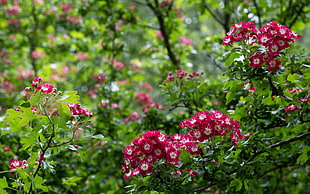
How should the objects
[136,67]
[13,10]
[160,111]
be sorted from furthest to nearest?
[13,10]
[136,67]
[160,111]

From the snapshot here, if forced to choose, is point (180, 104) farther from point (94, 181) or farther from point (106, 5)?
point (106, 5)

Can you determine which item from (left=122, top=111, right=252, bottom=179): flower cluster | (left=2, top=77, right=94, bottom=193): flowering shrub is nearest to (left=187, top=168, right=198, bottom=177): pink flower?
(left=122, top=111, right=252, bottom=179): flower cluster

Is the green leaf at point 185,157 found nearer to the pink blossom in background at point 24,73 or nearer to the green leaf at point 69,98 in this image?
the green leaf at point 69,98

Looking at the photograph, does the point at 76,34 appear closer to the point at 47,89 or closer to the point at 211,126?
the point at 47,89

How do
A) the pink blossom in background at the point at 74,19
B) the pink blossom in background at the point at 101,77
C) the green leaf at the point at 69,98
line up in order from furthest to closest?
the pink blossom in background at the point at 74,19
the pink blossom in background at the point at 101,77
the green leaf at the point at 69,98

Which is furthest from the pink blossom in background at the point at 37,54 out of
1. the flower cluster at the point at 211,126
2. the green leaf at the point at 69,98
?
the flower cluster at the point at 211,126

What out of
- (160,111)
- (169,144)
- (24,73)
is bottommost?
(169,144)

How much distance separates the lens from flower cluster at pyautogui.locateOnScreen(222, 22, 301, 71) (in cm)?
174

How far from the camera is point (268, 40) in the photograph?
1755 millimetres

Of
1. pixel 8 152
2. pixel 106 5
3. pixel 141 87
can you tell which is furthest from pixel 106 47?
pixel 8 152

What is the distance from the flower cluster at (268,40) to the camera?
5.71 feet

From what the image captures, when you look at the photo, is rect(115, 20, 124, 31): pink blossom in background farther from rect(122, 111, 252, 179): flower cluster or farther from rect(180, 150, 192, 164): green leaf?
rect(180, 150, 192, 164): green leaf

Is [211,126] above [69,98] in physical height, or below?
below

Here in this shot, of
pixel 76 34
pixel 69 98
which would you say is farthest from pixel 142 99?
pixel 69 98
